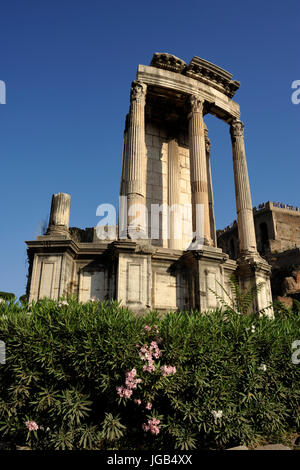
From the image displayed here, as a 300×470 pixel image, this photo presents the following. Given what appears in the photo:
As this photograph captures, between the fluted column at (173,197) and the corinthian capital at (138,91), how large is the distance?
9.37 feet

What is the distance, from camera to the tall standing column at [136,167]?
36.2ft

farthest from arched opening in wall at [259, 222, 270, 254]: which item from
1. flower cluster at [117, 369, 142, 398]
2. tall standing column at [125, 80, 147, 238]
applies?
flower cluster at [117, 369, 142, 398]

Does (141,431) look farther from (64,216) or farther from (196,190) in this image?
(196,190)

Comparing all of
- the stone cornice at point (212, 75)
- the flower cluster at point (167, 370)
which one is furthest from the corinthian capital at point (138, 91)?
the flower cluster at point (167, 370)

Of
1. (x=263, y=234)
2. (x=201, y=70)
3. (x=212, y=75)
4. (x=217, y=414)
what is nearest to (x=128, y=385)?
(x=217, y=414)

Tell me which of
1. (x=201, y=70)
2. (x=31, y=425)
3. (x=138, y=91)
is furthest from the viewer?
(x=201, y=70)

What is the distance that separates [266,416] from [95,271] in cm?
630

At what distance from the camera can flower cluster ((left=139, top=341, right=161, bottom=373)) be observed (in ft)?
17.1

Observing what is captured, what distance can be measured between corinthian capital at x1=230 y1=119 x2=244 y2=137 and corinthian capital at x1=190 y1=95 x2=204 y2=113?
2.11m

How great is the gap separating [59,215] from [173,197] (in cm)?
540

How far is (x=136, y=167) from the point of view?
38.8 ft

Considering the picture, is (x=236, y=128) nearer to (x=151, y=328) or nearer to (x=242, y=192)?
(x=242, y=192)

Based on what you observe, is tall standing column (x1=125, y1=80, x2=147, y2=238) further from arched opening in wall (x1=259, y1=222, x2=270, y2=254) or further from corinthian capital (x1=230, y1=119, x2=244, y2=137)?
arched opening in wall (x1=259, y1=222, x2=270, y2=254)
